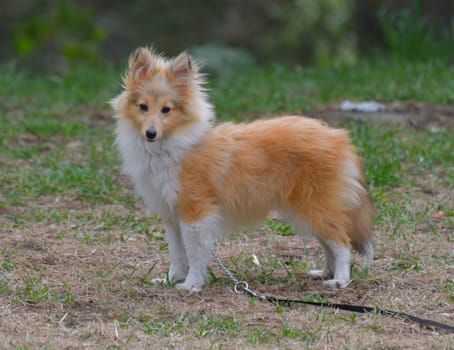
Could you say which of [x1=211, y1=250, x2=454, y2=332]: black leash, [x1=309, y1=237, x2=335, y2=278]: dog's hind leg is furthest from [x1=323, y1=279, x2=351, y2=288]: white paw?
[x1=211, y1=250, x2=454, y2=332]: black leash

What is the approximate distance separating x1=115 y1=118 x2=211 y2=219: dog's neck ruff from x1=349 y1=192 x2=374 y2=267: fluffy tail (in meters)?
1.14

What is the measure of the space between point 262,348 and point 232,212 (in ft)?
4.17

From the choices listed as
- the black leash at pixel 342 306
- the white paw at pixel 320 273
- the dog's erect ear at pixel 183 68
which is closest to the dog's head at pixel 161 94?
the dog's erect ear at pixel 183 68

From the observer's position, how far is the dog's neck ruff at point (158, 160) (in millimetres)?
5402

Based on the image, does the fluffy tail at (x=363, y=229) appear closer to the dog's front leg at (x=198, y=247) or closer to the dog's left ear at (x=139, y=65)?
the dog's front leg at (x=198, y=247)

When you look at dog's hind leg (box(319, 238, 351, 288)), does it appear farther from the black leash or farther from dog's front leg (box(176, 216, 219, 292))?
dog's front leg (box(176, 216, 219, 292))

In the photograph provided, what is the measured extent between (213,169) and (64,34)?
9892 mm

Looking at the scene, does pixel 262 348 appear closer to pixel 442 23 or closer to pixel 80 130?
pixel 80 130

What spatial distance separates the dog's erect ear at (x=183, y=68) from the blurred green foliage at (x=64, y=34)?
28.9 ft

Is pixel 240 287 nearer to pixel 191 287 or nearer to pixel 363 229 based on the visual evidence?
pixel 191 287

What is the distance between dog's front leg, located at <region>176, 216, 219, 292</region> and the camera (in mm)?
5418

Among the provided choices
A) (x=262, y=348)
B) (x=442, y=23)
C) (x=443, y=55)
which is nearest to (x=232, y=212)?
(x=262, y=348)

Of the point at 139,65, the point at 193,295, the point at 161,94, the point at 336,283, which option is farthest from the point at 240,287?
the point at 139,65

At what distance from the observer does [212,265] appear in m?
6.16
